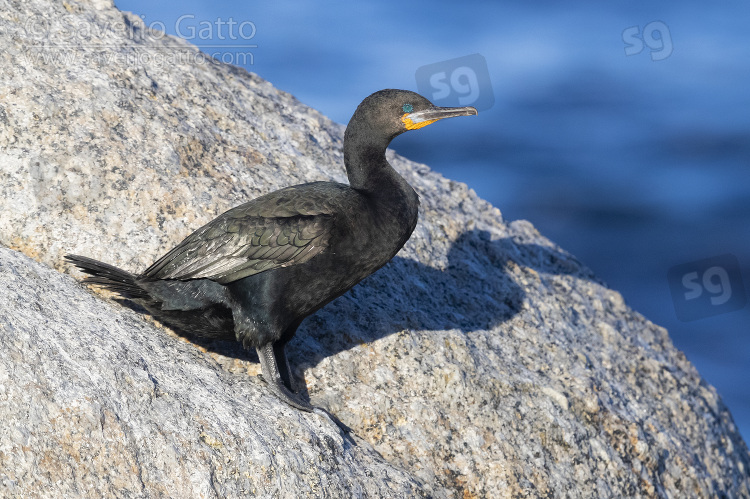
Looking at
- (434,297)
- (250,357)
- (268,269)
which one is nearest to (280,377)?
(250,357)

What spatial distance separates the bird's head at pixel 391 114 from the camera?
5953mm

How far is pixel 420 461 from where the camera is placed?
5.34 meters

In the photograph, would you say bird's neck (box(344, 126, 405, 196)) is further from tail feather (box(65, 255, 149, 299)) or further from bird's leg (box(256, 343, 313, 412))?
tail feather (box(65, 255, 149, 299))

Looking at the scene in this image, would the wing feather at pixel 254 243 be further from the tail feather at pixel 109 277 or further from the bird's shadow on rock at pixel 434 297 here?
the bird's shadow on rock at pixel 434 297

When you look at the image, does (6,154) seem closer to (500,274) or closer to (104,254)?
(104,254)

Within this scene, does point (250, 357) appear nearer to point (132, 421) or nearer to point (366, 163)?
point (132, 421)

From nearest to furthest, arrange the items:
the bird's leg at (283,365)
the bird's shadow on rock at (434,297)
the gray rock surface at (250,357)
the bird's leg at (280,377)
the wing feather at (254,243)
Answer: the gray rock surface at (250,357)
the bird's leg at (280,377)
the wing feather at (254,243)
the bird's leg at (283,365)
the bird's shadow on rock at (434,297)

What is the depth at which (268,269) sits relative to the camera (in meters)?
5.27

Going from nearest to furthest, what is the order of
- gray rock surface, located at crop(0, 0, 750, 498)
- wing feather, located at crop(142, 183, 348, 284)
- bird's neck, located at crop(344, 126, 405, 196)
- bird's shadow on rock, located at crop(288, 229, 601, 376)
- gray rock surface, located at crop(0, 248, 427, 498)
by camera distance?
gray rock surface, located at crop(0, 248, 427, 498) → gray rock surface, located at crop(0, 0, 750, 498) → wing feather, located at crop(142, 183, 348, 284) → bird's neck, located at crop(344, 126, 405, 196) → bird's shadow on rock, located at crop(288, 229, 601, 376)

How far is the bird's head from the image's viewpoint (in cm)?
595

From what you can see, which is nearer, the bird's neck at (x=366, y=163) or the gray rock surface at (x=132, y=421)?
the gray rock surface at (x=132, y=421)

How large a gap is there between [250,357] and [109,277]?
1030 mm

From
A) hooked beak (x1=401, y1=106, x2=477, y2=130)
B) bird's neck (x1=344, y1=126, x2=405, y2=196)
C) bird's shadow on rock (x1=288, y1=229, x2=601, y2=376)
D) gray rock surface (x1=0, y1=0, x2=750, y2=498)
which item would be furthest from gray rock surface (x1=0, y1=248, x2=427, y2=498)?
hooked beak (x1=401, y1=106, x2=477, y2=130)

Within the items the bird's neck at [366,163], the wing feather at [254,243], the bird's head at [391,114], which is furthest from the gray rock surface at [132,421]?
the bird's head at [391,114]
